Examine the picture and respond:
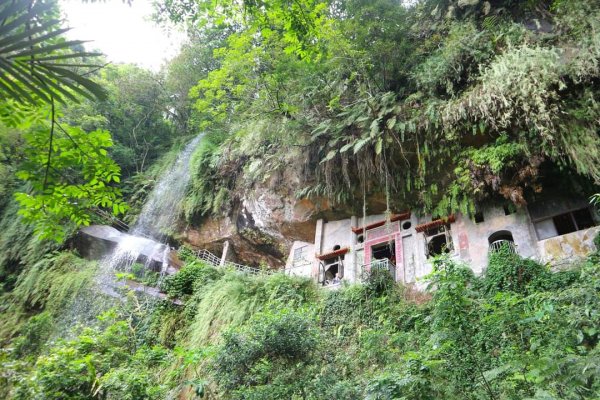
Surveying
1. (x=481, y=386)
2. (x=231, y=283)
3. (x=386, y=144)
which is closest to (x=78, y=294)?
(x=231, y=283)

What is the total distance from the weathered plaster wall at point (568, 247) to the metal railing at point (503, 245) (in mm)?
692

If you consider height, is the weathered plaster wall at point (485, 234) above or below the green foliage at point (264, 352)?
above

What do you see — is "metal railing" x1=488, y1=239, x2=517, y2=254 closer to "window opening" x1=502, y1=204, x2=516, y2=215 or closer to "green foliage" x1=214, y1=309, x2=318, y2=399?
"window opening" x1=502, y1=204, x2=516, y2=215

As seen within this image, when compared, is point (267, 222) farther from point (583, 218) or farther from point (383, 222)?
point (583, 218)

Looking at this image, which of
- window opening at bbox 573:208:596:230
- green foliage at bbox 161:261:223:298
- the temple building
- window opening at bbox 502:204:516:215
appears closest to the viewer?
the temple building

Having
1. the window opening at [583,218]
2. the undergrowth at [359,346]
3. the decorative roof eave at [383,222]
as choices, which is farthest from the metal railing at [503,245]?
the decorative roof eave at [383,222]

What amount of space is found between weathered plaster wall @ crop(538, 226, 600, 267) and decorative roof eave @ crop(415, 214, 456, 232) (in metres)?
2.86

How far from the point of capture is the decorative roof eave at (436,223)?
43.6ft

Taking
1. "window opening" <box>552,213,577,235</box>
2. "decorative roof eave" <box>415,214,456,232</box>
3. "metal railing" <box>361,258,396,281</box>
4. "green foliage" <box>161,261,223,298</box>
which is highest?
"decorative roof eave" <box>415,214,456,232</box>

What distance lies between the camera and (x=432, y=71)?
1254 centimetres

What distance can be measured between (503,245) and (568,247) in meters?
1.65

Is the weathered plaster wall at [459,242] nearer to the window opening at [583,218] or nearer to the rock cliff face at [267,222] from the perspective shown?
the rock cliff face at [267,222]

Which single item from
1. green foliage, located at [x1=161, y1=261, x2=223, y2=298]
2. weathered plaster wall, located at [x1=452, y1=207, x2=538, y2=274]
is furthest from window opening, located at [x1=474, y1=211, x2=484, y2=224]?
green foliage, located at [x1=161, y1=261, x2=223, y2=298]

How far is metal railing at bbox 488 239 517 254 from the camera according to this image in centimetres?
1083
